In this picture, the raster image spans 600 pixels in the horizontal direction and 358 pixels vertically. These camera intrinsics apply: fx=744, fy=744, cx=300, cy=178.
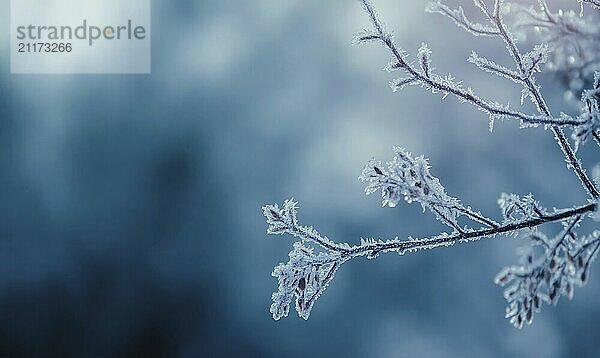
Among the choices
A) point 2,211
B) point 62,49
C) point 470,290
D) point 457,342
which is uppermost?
point 62,49

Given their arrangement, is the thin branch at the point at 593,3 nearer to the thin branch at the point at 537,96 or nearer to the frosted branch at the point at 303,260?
the thin branch at the point at 537,96

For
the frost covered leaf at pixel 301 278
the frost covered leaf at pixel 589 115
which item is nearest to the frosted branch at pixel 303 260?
the frost covered leaf at pixel 301 278

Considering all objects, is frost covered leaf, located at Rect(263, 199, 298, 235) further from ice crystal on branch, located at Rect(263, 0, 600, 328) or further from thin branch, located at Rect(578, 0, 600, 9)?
thin branch, located at Rect(578, 0, 600, 9)

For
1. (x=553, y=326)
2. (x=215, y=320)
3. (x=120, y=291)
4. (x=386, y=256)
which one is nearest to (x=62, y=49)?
(x=120, y=291)

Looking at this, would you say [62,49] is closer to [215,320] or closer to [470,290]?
[215,320]

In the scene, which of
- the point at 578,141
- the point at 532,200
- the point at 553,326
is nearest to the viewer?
the point at 578,141

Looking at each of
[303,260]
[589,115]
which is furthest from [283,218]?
[589,115]
